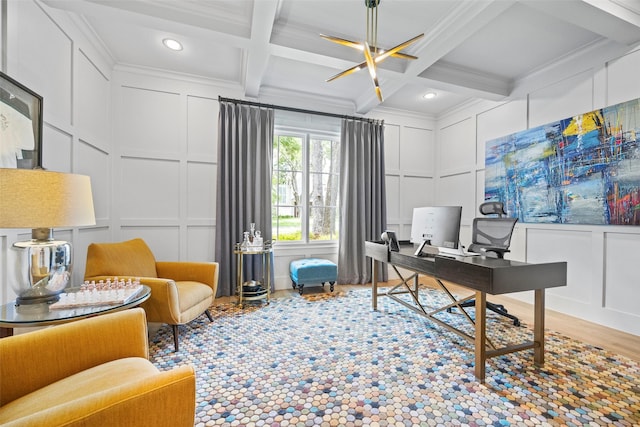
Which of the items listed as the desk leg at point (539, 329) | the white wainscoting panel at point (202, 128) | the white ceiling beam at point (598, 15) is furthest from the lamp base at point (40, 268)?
the white ceiling beam at point (598, 15)

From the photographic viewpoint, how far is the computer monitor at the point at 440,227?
212 cm

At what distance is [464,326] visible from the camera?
2617 mm

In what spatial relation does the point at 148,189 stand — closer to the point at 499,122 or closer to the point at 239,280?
the point at 239,280

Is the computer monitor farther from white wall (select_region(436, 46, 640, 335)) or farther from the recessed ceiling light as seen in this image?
the recessed ceiling light

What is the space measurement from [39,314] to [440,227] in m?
2.61

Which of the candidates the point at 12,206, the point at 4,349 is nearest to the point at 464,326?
the point at 4,349

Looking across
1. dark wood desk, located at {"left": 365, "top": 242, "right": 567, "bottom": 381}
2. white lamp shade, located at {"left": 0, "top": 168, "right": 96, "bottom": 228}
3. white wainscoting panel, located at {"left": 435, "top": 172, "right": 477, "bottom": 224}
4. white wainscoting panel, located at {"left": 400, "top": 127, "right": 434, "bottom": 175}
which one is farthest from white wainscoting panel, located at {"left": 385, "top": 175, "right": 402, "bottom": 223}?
white lamp shade, located at {"left": 0, "top": 168, "right": 96, "bottom": 228}

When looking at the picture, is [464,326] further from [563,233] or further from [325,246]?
[325,246]

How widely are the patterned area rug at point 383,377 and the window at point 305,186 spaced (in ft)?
5.48

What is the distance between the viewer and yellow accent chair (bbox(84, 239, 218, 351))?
2.14 metres

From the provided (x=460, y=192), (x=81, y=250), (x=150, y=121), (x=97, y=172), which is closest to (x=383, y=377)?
(x=81, y=250)

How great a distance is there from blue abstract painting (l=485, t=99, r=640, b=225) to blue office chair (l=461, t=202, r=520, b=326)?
2.72 ft

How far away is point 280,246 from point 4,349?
9.91 feet

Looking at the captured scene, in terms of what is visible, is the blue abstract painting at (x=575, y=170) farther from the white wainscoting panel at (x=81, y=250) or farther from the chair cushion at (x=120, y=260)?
the white wainscoting panel at (x=81, y=250)
